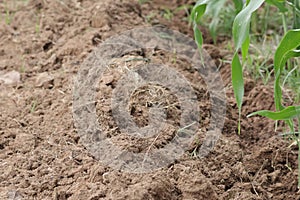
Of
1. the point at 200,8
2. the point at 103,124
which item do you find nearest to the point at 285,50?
the point at 200,8

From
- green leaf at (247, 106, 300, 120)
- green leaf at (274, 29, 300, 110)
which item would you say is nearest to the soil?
green leaf at (247, 106, 300, 120)

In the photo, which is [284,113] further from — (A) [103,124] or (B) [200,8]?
(A) [103,124]

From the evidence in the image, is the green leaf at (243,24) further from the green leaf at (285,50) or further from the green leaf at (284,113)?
the green leaf at (284,113)

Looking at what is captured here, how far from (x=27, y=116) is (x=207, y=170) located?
2.70 ft

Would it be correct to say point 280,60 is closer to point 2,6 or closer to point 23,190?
point 23,190

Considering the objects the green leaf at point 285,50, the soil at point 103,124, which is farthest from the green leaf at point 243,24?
the soil at point 103,124

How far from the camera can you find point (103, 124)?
7.77 feet

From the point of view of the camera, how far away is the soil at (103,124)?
212 cm

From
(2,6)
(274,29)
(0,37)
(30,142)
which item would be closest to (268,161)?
(30,142)

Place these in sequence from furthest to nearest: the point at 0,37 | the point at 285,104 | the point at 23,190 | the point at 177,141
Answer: the point at 0,37, the point at 285,104, the point at 177,141, the point at 23,190

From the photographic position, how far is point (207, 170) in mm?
2277

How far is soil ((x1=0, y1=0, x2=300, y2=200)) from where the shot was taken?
2.12 m

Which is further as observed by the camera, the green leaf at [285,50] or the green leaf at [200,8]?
the green leaf at [200,8]

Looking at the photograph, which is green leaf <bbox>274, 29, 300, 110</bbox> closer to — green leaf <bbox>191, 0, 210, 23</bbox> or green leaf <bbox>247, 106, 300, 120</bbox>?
green leaf <bbox>247, 106, 300, 120</bbox>
